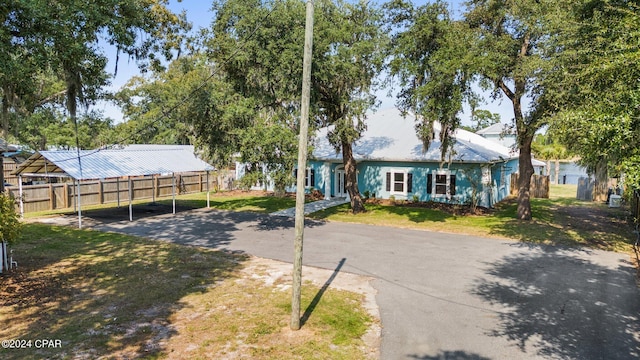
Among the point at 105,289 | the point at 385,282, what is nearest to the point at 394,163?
the point at 385,282

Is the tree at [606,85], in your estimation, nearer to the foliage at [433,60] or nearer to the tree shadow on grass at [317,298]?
the foliage at [433,60]

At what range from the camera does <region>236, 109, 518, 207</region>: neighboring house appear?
20.4 metres

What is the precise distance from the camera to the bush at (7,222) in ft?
28.0

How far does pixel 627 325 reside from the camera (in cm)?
679

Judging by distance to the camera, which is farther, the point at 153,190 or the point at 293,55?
the point at 153,190

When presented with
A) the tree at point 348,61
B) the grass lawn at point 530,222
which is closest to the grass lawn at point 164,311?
the tree at point 348,61

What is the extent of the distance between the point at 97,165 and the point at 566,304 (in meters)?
17.0

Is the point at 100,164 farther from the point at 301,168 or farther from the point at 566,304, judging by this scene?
the point at 566,304

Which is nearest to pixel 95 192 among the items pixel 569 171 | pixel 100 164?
pixel 100 164

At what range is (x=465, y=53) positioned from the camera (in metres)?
13.7

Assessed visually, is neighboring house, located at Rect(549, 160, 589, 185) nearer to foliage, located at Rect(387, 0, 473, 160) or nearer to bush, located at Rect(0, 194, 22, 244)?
foliage, located at Rect(387, 0, 473, 160)

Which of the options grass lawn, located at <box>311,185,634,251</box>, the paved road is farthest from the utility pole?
grass lawn, located at <box>311,185,634,251</box>

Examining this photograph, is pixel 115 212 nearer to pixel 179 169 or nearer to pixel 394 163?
pixel 179 169

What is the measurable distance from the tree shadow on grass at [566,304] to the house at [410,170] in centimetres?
880
